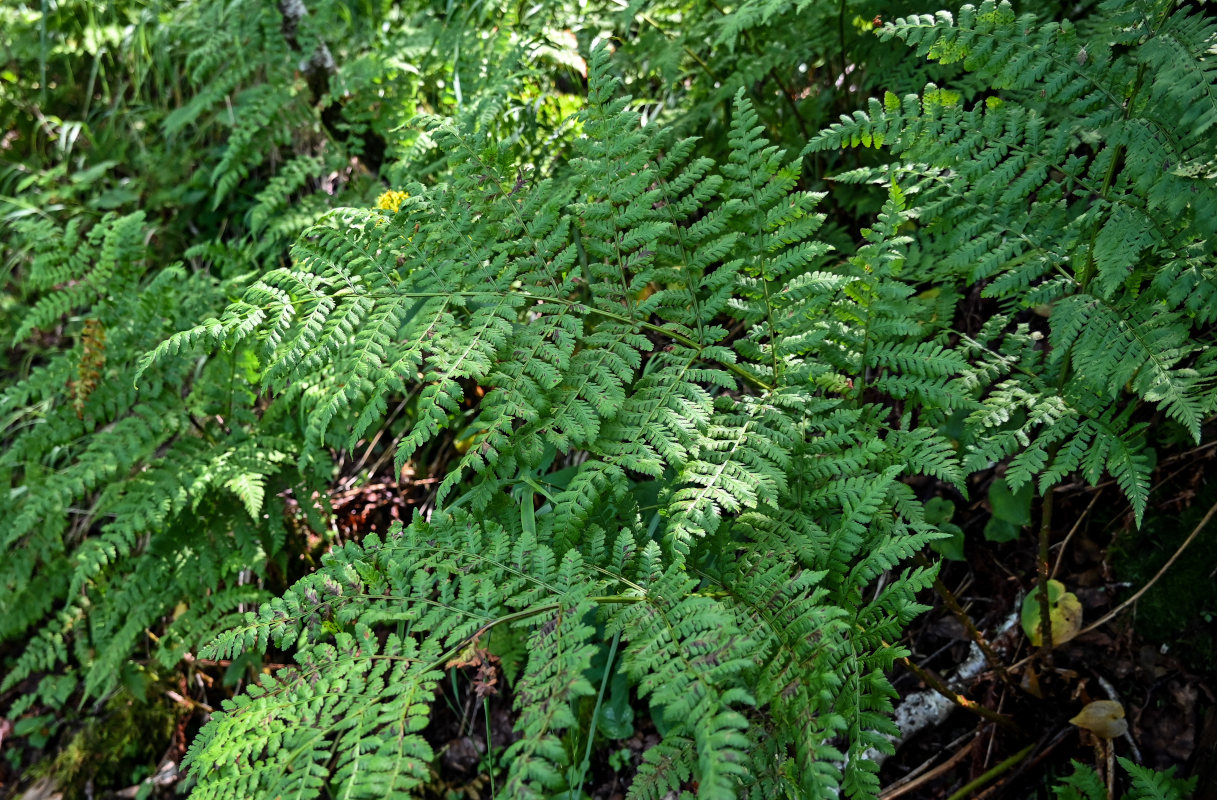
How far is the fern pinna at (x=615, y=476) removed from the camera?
1.51 meters

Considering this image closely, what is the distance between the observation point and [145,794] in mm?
3547

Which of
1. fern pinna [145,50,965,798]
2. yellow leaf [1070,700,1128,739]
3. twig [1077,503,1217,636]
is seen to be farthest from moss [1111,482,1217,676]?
fern pinna [145,50,965,798]

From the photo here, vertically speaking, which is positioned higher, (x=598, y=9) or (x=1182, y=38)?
(x=1182, y=38)

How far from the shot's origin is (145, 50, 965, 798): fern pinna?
1509mm

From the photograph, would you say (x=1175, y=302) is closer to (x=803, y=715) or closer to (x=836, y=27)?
(x=803, y=715)

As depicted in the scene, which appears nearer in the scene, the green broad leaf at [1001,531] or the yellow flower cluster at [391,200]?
the green broad leaf at [1001,531]

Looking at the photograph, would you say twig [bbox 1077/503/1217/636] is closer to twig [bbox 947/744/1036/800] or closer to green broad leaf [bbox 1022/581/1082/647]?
green broad leaf [bbox 1022/581/1082/647]

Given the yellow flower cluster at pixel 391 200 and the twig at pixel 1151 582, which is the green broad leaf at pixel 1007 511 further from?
the yellow flower cluster at pixel 391 200

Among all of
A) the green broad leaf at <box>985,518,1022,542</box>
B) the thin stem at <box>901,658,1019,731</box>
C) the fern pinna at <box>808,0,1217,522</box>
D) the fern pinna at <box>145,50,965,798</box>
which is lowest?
the thin stem at <box>901,658,1019,731</box>

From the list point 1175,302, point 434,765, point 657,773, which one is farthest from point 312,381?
point 1175,302

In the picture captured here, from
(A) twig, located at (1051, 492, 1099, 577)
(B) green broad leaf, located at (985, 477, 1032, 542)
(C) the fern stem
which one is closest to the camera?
(C) the fern stem

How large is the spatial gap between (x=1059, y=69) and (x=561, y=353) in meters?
1.29

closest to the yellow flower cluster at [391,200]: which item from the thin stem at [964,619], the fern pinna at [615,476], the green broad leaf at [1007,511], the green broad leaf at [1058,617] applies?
the fern pinna at [615,476]

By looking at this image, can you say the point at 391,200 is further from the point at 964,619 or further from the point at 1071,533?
the point at 1071,533
